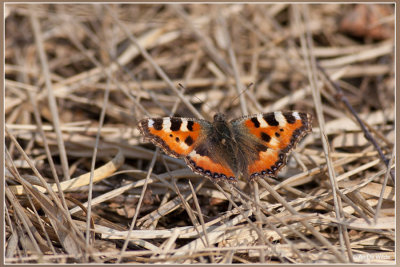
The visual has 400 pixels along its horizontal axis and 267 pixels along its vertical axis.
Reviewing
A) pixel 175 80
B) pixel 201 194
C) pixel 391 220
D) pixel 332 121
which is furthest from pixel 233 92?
pixel 391 220

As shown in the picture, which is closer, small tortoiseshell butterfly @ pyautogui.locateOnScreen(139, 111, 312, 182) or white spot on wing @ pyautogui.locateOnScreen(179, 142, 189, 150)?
small tortoiseshell butterfly @ pyautogui.locateOnScreen(139, 111, 312, 182)

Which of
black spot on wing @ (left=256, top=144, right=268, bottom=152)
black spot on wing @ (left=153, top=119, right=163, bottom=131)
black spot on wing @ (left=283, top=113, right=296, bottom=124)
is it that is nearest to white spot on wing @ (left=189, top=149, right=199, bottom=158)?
black spot on wing @ (left=153, top=119, right=163, bottom=131)

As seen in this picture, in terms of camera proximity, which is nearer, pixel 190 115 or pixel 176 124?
pixel 176 124

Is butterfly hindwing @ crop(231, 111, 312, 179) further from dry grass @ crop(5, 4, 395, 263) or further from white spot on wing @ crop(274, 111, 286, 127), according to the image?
dry grass @ crop(5, 4, 395, 263)

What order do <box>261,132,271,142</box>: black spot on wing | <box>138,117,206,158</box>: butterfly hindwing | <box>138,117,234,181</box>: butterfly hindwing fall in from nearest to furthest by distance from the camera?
<box>138,117,234,181</box>: butterfly hindwing
<box>138,117,206,158</box>: butterfly hindwing
<box>261,132,271,142</box>: black spot on wing

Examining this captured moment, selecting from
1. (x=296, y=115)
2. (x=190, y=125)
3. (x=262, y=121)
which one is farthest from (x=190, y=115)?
(x=296, y=115)

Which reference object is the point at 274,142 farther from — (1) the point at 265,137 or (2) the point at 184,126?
(2) the point at 184,126
